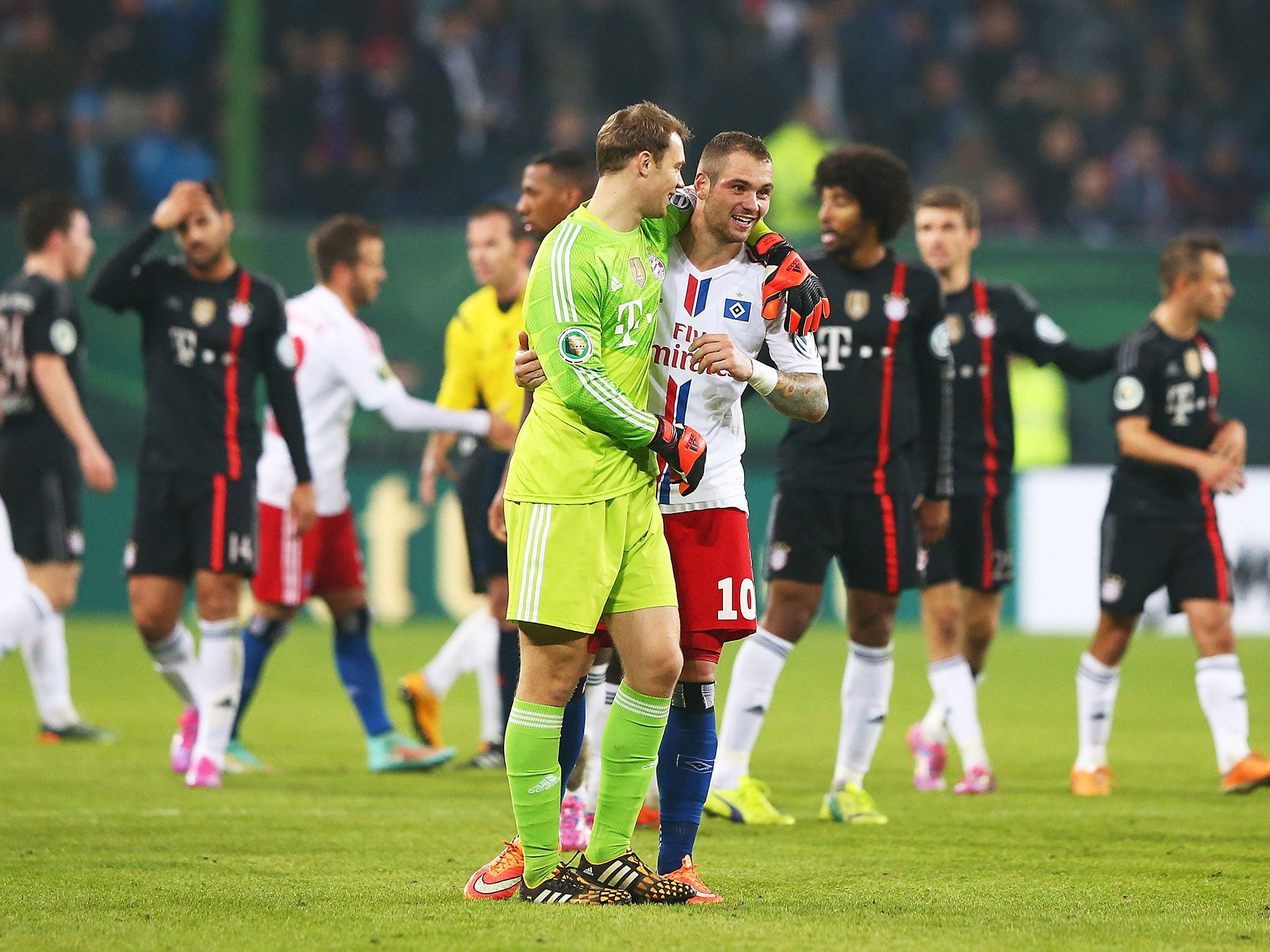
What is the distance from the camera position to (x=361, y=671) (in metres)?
7.59

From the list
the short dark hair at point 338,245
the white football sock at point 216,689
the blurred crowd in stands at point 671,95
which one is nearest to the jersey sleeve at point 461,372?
the short dark hair at point 338,245

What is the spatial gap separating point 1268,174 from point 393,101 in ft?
26.9

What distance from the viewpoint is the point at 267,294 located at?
6.96 metres

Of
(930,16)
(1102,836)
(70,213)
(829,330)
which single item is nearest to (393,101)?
(930,16)

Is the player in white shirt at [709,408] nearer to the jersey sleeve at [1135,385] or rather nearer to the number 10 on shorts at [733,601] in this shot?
the number 10 on shorts at [733,601]

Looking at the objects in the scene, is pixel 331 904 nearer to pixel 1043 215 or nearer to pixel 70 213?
pixel 70 213

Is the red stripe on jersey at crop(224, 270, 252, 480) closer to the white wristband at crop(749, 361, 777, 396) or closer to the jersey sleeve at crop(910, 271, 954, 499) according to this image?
the jersey sleeve at crop(910, 271, 954, 499)

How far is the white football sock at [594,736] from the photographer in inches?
230

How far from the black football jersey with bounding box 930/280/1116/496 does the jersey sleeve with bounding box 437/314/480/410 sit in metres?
2.03

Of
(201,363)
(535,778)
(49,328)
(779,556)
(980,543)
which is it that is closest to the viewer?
(535,778)

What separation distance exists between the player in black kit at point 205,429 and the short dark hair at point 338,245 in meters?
0.73

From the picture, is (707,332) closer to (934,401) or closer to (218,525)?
(934,401)

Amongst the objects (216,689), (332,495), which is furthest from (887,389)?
(216,689)

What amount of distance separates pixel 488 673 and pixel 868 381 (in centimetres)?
266
